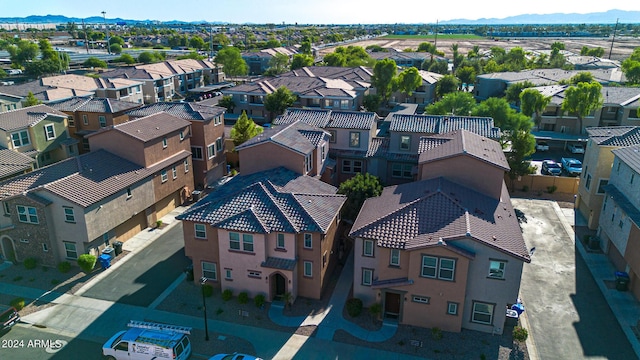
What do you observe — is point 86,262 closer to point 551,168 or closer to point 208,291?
point 208,291

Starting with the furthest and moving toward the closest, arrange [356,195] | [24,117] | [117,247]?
[24,117] < [356,195] < [117,247]

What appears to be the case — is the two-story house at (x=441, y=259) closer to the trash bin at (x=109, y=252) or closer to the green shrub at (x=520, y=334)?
the green shrub at (x=520, y=334)

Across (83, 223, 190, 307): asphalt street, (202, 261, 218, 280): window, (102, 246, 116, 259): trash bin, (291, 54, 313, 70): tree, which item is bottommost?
(83, 223, 190, 307): asphalt street

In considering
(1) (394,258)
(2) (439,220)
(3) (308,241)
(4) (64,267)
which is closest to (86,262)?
(4) (64,267)

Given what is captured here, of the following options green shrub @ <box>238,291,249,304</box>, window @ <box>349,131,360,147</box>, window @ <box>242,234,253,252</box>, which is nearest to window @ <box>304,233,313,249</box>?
window @ <box>242,234,253,252</box>

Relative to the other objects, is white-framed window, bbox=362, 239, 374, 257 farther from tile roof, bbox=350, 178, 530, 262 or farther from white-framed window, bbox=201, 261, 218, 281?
white-framed window, bbox=201, 261, 218, 281

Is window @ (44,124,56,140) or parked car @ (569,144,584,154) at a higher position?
window @ (44,124,56,140)
